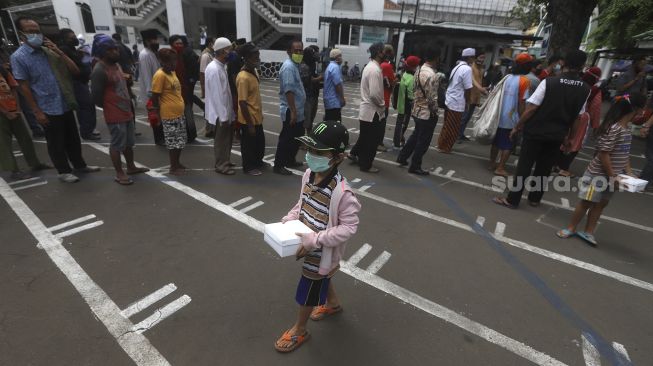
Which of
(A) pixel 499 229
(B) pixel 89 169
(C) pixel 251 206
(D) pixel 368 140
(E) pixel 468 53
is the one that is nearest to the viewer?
(A) pixel 499 229

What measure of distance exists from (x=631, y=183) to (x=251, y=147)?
472 cm

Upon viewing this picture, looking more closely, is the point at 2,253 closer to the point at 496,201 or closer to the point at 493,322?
the point at 493,322

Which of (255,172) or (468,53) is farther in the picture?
(468,53)

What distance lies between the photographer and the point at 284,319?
2730mm

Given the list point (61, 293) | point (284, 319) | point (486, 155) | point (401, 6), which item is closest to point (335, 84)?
point (486, 155)

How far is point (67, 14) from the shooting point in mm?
21156

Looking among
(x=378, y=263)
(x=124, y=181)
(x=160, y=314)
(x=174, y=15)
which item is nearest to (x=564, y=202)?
(x=378, y=263)

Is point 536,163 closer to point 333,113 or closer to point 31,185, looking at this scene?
point 333,113

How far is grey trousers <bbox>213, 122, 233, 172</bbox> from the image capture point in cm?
541

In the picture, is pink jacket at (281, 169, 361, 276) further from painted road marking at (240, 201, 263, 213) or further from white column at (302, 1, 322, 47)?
white column at (302, 1, 322, 47)

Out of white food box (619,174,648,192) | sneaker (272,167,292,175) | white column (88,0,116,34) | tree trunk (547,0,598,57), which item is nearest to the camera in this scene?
white food box (619,174,648,192)

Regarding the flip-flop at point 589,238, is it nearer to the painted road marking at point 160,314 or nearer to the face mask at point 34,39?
the painted road marking at point 160,314

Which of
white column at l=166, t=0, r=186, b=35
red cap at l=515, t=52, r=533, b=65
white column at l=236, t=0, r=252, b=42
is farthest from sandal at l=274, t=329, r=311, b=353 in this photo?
white column at l=166, t=0, r=186, b=35

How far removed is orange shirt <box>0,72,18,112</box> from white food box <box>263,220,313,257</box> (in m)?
4.58
